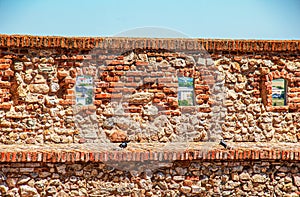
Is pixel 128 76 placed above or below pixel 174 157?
above

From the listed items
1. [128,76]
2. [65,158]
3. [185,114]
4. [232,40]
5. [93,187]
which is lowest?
[93,187]

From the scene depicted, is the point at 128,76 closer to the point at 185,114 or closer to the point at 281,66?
the point at 185,114

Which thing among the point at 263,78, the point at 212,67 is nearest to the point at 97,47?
the point at 212,67

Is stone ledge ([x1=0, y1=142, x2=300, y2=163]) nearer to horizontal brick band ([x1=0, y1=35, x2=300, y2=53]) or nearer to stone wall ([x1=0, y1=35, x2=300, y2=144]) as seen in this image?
stone wall ([x1=0, y1=35, x2=300, y2=144])

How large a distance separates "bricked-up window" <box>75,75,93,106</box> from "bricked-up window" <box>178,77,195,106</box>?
1457 millimetres

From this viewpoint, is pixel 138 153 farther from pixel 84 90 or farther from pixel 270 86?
pixel 270 86

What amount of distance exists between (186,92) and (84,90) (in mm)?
1700

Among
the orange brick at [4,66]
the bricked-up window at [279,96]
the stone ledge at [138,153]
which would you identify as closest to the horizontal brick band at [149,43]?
the orange brick at [4,66]

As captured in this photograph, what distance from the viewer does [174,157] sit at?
21.3 ft

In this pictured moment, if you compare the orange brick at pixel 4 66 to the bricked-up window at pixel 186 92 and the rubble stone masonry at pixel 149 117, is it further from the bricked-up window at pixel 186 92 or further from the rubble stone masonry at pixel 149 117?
the bricked-up window at pixel 186 92

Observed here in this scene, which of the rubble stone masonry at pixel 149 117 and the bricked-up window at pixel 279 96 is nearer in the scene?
the rubble stone masonry at pixel 149 117

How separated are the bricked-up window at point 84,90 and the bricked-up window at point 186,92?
4.78 ft

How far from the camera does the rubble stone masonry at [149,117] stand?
6500 millimetres

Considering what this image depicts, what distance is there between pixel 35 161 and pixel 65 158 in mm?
413
